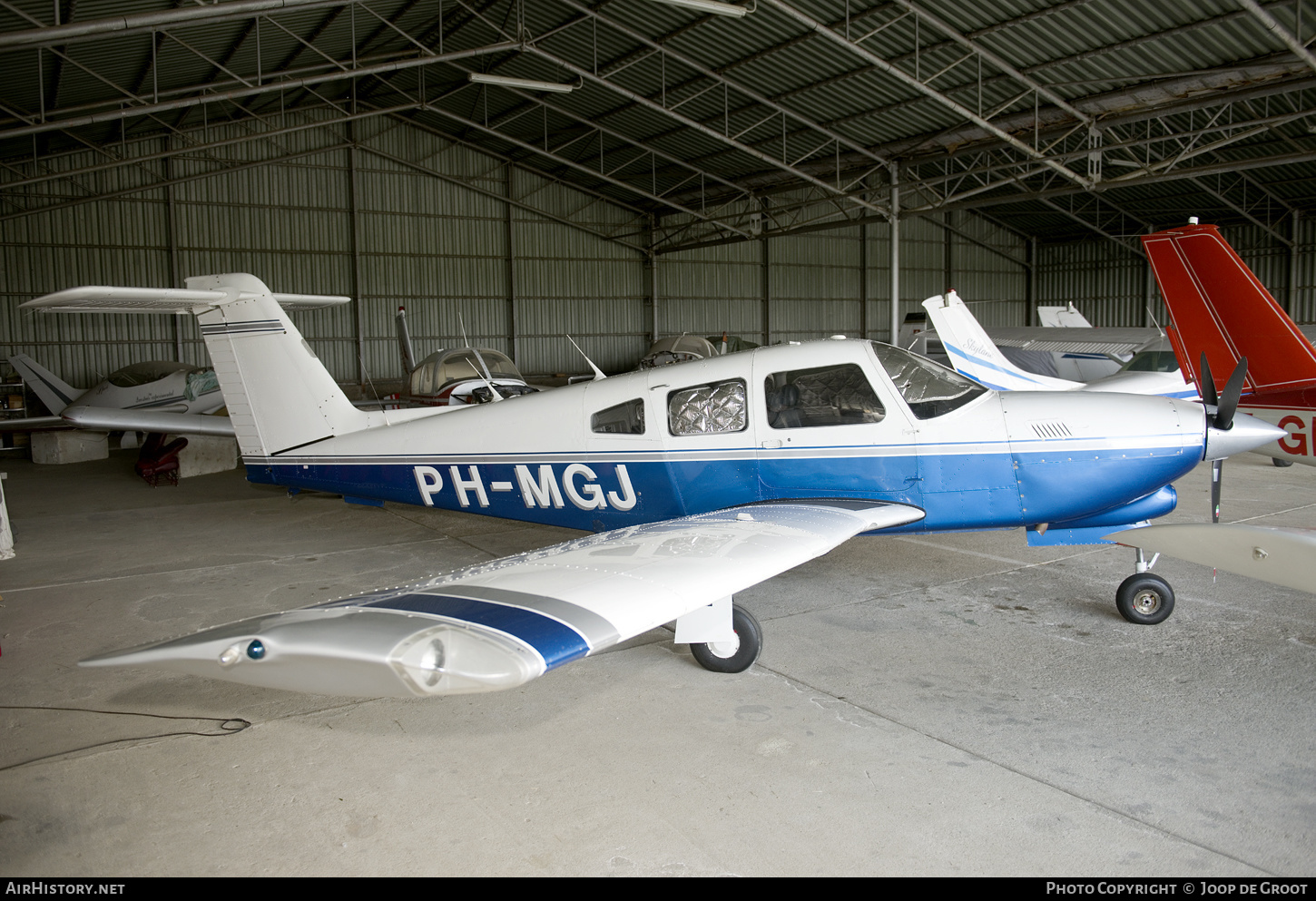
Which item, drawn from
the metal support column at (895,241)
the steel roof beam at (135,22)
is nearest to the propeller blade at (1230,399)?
the steel roof beam at (135,22)

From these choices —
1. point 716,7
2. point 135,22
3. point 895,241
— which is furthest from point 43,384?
point 895,241

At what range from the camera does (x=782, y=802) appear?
3.54 metres

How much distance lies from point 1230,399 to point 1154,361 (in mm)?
11693

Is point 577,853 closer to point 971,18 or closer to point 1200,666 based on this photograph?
point 1200,666

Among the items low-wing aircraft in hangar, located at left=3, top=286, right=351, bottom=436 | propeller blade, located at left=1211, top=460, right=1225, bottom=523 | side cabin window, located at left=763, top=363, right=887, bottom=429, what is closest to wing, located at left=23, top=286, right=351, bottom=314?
low-wing aircraft in hangar, located at left=3, top=286, right=351, bottom=436

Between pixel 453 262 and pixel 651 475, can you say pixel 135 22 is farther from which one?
pixel 453 262

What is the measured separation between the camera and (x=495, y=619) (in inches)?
124

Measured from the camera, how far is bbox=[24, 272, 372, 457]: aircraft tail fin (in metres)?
7.78

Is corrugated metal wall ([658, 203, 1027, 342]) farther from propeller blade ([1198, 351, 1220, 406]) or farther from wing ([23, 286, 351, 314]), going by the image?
propeller blade ([1198, 351, 1220, 406])

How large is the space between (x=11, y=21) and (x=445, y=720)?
15.7 m

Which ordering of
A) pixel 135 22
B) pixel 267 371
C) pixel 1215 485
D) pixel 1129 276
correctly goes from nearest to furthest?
pixel 1215 485, pixel 267 371, pixel 135 22, pixel 1129 276

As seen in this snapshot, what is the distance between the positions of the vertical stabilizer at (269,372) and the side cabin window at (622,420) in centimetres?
264

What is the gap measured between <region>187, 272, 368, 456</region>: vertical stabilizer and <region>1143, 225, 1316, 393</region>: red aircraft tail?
7040 mm

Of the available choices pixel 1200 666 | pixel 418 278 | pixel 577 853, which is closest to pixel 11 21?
pixel 418 278
